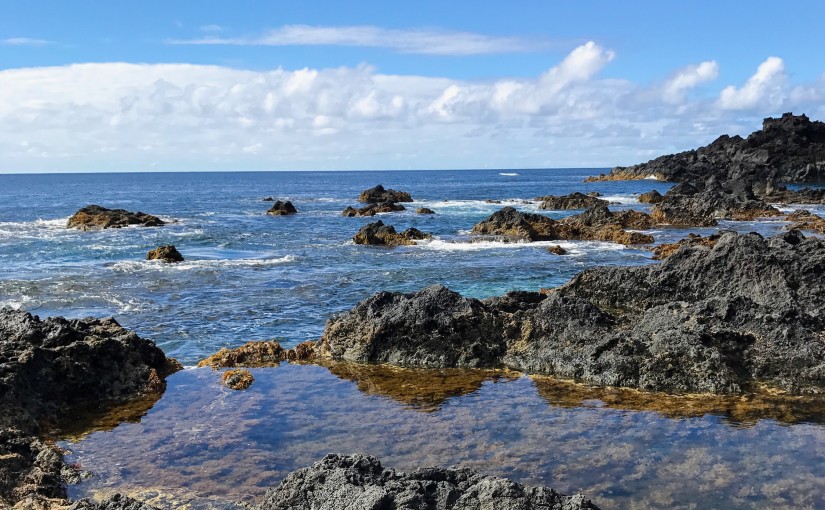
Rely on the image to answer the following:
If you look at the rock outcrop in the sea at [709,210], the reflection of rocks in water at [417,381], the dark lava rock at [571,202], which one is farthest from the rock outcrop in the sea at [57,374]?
the dark lava rock at [571,202]

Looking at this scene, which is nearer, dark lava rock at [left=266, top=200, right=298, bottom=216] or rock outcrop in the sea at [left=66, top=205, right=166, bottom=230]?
rock outcrop in the sea at [left=66, top=205, right=166, bottom=230]

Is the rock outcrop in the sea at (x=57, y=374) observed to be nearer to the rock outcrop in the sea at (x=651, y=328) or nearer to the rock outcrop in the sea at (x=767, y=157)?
the rock outcrop in the sea at (x=651, y=328)

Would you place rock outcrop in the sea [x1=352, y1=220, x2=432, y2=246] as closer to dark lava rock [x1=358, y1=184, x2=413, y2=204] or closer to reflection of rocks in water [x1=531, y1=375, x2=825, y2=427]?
reflection of rocks in water [x1=531, y1=375, x2=825, y2=427]

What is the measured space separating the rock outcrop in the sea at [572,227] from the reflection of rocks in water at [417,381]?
2819 cm

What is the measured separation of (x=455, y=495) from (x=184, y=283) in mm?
22418

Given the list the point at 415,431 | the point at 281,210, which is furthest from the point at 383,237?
the point at 415,431

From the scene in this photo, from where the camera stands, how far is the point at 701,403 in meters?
11.7

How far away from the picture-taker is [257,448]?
32.9ft

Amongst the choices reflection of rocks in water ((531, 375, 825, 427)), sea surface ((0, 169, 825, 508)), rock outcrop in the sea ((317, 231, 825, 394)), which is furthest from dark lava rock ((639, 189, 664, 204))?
reflection of rocks in water ((531, 375, 825, 427))

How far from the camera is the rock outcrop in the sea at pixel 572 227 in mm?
41875

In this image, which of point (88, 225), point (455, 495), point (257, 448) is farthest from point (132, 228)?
point (455, 495)

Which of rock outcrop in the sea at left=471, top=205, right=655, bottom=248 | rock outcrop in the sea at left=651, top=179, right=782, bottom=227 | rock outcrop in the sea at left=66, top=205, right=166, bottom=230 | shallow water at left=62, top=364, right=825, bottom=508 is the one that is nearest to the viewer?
shallow water at left=62, top=364, right=825, bottom=508

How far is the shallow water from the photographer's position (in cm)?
863

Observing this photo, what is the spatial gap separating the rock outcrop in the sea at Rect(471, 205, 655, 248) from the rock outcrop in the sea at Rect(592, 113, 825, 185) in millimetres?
59071
